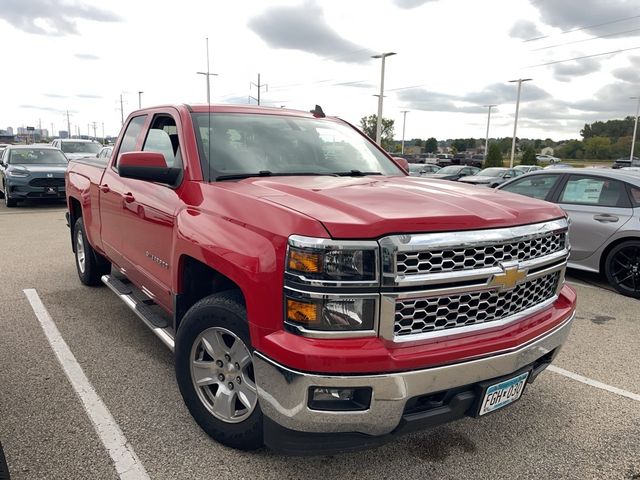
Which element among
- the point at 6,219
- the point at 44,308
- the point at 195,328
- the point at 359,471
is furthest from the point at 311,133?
the point at 6,219

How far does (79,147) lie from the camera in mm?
19375

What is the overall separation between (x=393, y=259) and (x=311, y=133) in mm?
1961

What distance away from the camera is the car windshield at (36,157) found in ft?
46.5

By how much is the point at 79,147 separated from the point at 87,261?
1571 centimetres

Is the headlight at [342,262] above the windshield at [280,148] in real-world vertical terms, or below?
below

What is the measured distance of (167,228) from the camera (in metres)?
3.18

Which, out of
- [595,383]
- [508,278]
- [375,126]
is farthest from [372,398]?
[375,126]

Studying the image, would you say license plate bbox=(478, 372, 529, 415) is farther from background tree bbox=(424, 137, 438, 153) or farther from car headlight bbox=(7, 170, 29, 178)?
background tree bbox=(424, 137, 438, 153)

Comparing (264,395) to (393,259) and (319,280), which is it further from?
(393,259)

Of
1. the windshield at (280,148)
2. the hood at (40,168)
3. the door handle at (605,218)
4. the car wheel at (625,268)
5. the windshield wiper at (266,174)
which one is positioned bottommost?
the car wheel at (625,268)

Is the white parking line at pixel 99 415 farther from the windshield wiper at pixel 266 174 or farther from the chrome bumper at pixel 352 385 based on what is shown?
the windshield wiper at pixel 266 174

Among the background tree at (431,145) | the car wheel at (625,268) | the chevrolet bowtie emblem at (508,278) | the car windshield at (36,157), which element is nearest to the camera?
the chevrolet bowtie emblem at (508,278)

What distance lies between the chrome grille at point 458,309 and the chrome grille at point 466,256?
5.0 inches

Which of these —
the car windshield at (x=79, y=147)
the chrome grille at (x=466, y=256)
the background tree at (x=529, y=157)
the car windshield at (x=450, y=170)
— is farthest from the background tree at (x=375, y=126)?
the chrome grille at (x=466, y=256)
